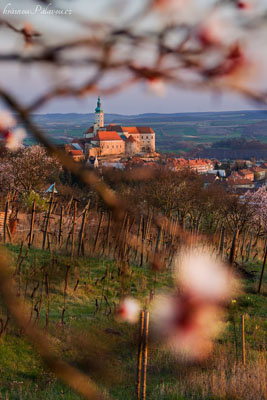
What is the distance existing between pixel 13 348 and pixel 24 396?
956mm

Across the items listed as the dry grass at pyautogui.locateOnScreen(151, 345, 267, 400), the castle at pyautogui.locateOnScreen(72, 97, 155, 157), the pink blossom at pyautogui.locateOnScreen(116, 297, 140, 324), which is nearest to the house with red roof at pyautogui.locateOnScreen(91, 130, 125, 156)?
the castle at pyautogui.locateOnScreen(72, 97, 155, 157)

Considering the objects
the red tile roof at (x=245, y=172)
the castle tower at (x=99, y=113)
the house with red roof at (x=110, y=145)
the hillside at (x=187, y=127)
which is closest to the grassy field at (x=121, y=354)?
the house with red roof at (x=110, y=145)

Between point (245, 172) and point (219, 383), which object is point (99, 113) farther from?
point (245, 172)

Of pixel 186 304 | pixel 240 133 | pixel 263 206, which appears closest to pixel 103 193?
pixel 186 304

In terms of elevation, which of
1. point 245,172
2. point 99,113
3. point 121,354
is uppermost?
point 99,113

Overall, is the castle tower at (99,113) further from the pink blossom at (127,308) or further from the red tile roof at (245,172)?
Answer: the red tile roof at (245,172)

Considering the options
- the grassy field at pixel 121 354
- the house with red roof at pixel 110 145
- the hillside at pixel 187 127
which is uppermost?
the hillside at pixel 187 127

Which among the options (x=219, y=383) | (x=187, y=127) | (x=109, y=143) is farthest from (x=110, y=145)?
(x=219, y=383)

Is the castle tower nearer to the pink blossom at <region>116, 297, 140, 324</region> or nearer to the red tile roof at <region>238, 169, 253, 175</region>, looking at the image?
the pink blossom at <region>116, 297, 140, 324</region>

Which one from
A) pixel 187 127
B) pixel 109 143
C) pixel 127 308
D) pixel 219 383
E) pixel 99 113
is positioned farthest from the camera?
pixel 219 383

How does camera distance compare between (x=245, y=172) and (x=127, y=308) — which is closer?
(x=127, y=308)

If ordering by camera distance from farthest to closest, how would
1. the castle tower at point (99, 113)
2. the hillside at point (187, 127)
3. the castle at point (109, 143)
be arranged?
the castle at point (109, 143)
the castle tower at point (99, 113)
the hillside at point (187, 127)

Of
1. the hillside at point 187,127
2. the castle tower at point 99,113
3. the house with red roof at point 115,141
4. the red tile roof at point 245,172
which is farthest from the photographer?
the red tile roof at point 245,172

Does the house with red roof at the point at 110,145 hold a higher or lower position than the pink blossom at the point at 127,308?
higher
